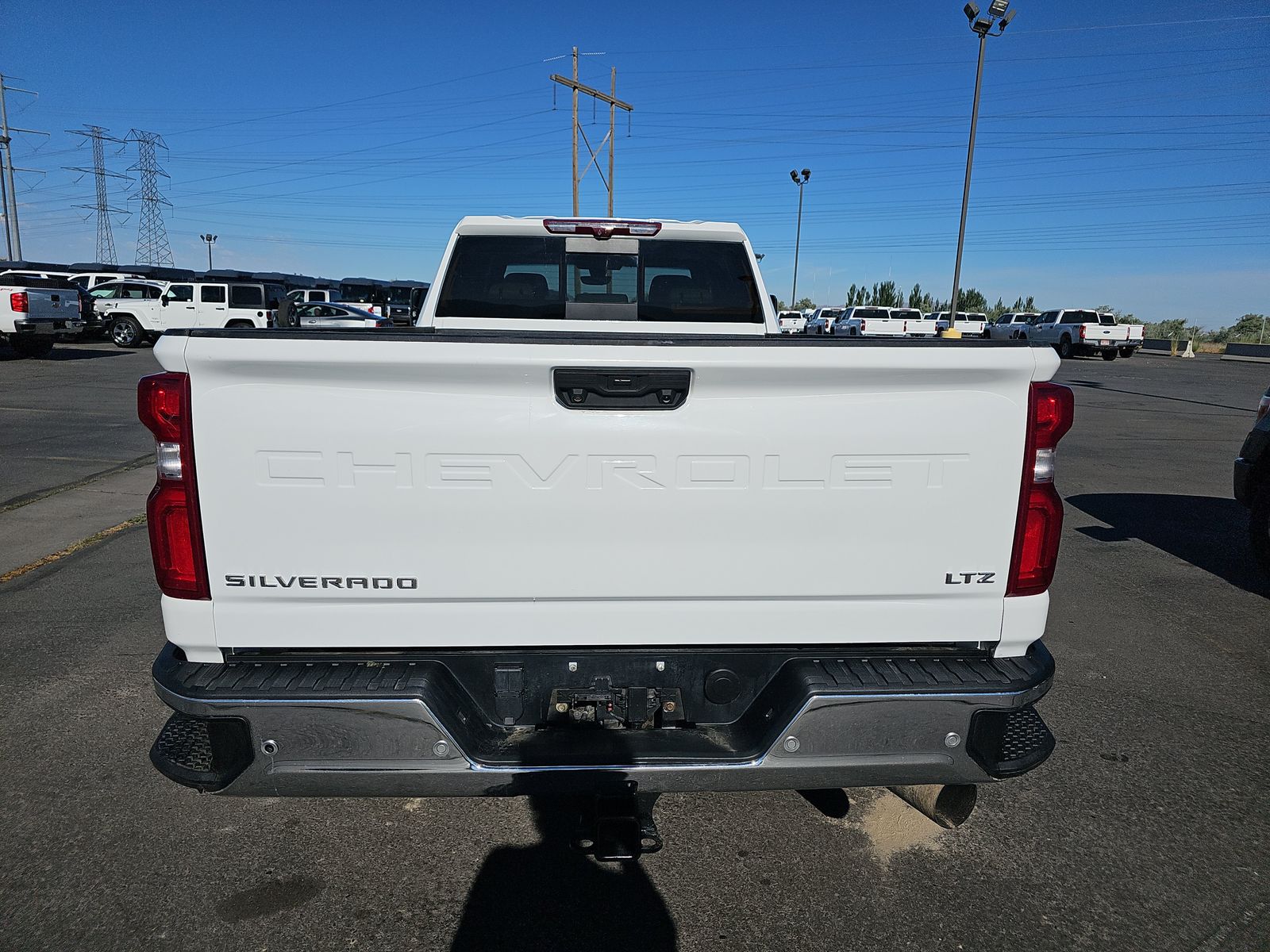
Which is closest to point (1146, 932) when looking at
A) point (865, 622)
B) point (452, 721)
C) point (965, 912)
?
point (965, 912)

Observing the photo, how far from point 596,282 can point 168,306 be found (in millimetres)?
27488

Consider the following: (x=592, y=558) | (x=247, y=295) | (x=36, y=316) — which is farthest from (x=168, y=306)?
(x=592, y=558)

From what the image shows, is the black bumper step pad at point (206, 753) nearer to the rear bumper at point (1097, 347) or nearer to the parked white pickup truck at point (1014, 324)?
the parked white pickup truck at point (1014, 324)

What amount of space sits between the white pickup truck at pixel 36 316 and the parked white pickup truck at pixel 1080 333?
34.1 meters

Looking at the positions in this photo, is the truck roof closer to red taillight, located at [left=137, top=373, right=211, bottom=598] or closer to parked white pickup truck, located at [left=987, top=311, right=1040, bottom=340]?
red taillight, located at [left=137, top=373, right=211, bottom=598]

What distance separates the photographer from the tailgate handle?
6.91 ft

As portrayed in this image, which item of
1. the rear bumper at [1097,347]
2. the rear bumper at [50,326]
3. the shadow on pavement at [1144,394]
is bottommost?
the shadow on pavement at [1144,394]

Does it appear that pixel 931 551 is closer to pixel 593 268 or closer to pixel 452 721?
pixel 452 721

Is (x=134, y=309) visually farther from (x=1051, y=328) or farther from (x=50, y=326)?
(x=1051, y=328)

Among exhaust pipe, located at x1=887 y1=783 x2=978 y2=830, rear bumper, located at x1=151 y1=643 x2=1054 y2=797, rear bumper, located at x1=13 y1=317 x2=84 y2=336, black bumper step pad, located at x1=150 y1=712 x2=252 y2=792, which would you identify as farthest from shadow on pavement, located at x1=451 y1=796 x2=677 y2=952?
rear bumper, located at x1=13 y1=317 x2=84 y2=336

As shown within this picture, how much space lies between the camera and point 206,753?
2209 millimetres

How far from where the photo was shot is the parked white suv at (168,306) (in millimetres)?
26859

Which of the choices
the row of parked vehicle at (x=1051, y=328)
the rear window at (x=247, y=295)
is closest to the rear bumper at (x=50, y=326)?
the rear window at (x=247, y=295)

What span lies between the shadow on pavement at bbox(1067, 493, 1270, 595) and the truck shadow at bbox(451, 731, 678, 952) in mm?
5378
